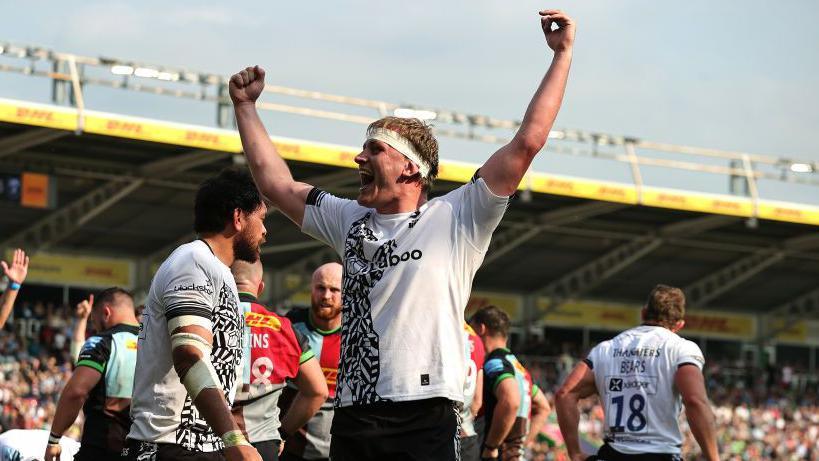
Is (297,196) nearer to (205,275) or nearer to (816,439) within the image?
(205,275)

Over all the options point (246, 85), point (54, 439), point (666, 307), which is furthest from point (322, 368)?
point (246, 85)

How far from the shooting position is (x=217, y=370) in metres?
5.08

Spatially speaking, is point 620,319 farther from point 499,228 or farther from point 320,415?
point 320,415

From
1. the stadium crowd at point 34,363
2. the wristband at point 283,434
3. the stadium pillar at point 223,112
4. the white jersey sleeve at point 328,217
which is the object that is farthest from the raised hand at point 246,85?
the stadium pillar at point 223,112

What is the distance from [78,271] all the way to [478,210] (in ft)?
98.9

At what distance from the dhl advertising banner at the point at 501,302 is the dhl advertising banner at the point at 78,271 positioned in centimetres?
1005

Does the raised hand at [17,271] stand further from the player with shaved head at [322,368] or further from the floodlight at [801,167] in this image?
the floodlight at [801,167]

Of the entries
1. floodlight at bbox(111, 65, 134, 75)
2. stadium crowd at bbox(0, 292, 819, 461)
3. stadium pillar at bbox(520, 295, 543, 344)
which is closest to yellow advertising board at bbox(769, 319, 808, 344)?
stadium crowd at bbox(0, 292, 819, 461)

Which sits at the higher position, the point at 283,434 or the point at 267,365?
the point at 267,365

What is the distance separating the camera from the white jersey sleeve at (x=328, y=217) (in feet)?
15.6

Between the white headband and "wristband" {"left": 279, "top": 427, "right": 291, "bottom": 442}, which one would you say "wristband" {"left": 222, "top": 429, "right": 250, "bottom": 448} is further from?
"wristband" {"left": 279, "top": 427, "right": 291, "bottom": 442}

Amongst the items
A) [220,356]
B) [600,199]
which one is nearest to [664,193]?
[600,199]

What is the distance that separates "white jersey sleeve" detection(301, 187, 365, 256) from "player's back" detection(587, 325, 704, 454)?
3851 millimetres

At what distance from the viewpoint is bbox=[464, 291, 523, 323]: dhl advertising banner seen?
39.3m
